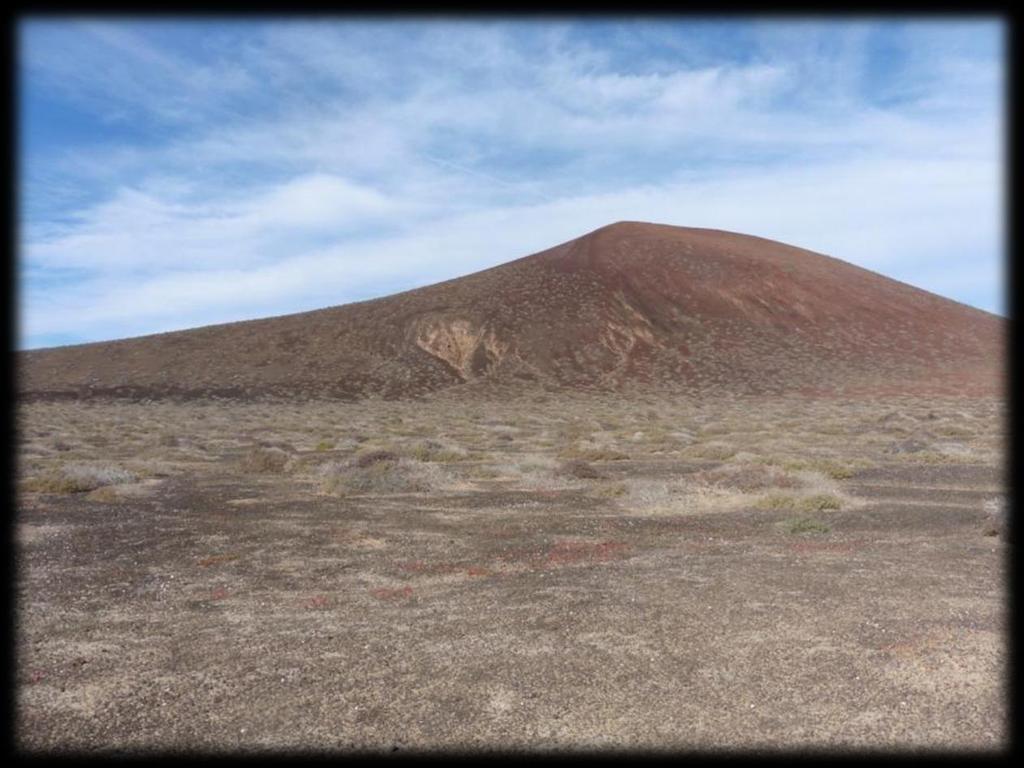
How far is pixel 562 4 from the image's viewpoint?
442cm

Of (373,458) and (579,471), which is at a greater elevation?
(373,458)

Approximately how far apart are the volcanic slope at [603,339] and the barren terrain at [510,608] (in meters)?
45.0

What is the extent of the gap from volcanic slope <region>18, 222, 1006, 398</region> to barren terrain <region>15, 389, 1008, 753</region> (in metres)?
45.0

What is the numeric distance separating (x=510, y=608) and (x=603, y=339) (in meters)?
Result: 64.0

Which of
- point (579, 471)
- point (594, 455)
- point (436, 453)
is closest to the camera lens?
point (579, 471)

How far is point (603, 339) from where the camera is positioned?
72.4 metres

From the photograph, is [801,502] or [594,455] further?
[594,455]

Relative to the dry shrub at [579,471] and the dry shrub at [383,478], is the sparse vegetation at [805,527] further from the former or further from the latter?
the dry shrub at [383,478]

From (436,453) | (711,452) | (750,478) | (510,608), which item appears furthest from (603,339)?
(510,608)

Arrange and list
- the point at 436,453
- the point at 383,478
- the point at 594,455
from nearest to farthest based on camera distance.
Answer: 1. the point at 383,478
2. the point at 594,455
3. the point at 436,453

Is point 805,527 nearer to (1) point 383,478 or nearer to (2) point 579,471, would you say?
(2) point 579,471

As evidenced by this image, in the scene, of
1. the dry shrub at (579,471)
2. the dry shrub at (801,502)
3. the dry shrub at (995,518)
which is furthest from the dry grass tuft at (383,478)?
the dry shrub at (995,518)

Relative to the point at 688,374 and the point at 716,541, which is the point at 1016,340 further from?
the point at 688,374

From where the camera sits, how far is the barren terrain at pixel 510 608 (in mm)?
6086
